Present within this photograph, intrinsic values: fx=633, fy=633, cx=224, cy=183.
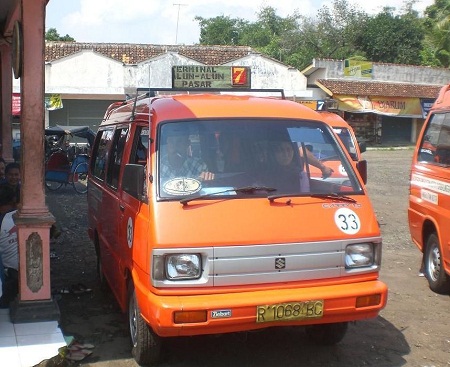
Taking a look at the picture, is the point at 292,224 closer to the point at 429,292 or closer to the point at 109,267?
the point at 109,267

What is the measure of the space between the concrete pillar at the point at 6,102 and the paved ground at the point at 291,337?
497cm

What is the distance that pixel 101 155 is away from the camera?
23.1ft

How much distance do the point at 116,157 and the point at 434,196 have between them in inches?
133

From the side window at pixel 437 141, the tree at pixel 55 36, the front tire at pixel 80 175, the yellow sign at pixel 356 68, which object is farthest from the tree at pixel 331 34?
A: the side window at pixel 437 141

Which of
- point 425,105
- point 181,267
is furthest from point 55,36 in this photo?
point 181,267

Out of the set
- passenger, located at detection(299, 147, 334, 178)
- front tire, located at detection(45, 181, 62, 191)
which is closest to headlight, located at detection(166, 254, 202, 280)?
passenger, located at detection(299, 147, 334, 178)

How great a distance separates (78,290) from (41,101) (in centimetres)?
233

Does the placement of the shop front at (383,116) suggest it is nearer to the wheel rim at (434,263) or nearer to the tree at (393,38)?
the tree at (393,38)

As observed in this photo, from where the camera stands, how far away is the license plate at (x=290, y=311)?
13.5 ft

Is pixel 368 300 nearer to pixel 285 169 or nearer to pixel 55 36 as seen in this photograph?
pixel 285 169

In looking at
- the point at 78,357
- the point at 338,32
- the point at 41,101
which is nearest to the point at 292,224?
the point at 78,357

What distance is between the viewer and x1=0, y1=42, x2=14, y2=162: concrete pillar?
1241cm

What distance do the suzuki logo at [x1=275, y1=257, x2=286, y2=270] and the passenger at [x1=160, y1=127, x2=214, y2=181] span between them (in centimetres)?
79

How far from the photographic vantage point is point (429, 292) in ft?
23.0
